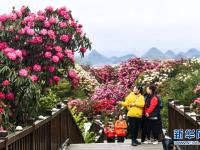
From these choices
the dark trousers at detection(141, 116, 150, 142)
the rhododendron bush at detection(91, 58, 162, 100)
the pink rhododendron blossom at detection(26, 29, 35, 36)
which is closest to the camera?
the pink rhododendron blossom at detection(26, 29, 35, 36)

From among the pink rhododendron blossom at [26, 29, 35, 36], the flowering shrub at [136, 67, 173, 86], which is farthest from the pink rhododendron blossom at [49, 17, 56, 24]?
the flowering shrub at [136, 67, 173, 86]

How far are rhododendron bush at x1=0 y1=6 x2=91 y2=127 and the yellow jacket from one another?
1441mm

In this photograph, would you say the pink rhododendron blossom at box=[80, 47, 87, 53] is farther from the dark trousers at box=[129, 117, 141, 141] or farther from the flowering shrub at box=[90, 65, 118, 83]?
the flowering shrub at box=[90, 65, 118, 83]

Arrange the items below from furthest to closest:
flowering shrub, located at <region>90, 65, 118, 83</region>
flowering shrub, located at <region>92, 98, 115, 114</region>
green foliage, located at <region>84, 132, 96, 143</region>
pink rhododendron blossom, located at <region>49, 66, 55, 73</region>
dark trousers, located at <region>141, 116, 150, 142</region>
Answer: flowering shrub, located at <region>90, 65, 118, 83</region>
flowering shrub, located at <region>92, 98, 115, 114</region>
green foliage, located at <region>84, 132, 96, 143</region>
dark trousers, located at <region>141, 116, 150, 142</region>
pink rhododendron blossom, located at <region>49, 66, 55, 73</region>

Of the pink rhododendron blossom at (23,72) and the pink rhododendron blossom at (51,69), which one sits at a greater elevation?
the pink rhododendron blossom at (51,69)

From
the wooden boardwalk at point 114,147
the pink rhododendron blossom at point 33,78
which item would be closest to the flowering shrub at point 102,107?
the wooden boardwalk at point 114,147

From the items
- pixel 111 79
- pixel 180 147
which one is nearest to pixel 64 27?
pixel 180 147

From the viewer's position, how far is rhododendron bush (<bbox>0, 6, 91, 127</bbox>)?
10297 mm

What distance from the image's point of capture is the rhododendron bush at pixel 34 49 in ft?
33.8

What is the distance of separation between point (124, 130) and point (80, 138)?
4.21 ft

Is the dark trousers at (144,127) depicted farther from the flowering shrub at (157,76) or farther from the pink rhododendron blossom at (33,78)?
the flowering shrub at (157,76)

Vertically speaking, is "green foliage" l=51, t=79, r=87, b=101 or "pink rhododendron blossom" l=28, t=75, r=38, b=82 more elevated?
"pink rhododendron blossom" l=28, t=75, r=38, b=82

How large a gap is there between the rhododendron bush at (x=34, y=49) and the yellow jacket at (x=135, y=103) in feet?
4.73

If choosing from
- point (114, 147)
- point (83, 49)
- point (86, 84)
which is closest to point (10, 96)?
point (83, 49)
